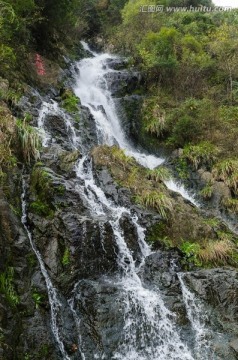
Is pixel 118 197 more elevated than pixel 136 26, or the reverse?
pixel 136 26

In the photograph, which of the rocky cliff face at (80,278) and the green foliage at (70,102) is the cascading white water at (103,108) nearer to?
the green foliage at (70,102)

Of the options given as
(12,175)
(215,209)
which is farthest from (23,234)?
(215,209)

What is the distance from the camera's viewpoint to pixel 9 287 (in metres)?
6.65

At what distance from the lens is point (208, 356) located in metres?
6.92

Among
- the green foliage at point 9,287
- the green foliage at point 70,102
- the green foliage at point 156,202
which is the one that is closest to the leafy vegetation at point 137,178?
the green foliage at point 156,202

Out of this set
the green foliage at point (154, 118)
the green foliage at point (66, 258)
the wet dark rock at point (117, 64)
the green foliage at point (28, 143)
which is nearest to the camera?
the green foliage at point (66, 258)

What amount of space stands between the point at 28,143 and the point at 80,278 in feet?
14.3

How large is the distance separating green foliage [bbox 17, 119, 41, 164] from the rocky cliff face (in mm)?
369

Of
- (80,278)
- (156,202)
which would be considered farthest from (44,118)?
(80,278)

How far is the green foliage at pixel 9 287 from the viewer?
6406 millimetres

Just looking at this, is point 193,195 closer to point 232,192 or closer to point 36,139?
point 232,192

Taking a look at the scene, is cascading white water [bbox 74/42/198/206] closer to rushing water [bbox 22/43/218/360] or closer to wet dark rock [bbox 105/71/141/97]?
wet dark rock [bbox 105/71/141/97]

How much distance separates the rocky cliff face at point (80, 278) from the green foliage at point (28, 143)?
1.21 feet

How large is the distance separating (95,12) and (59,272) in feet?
90.7
